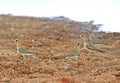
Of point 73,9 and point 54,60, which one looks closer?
point 54,60

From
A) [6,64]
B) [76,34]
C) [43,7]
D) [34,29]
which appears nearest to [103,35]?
[76,34]

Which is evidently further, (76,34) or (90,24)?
(90,24)

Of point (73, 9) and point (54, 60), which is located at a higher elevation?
Answer: point (73, 9)

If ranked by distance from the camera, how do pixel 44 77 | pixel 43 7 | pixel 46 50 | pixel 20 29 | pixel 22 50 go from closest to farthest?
pixel 44 77 → pixel 22 50 → pixel 46 50 → pixel 20 29 → pixel 43 7

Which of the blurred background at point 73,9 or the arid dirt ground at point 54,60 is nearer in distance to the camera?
the arid dirt ground at point 54,60

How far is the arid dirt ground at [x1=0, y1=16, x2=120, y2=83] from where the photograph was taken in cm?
2222

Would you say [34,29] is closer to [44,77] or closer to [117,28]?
[117,28]

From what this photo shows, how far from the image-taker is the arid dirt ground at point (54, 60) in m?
22.2

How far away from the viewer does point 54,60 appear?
27188 mm

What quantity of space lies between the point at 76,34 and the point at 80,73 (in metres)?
16.2

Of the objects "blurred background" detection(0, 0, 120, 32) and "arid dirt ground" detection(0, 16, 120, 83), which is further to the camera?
"blurred background" detection(0, 0, 120, 32)

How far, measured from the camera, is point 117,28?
47812 millimetres

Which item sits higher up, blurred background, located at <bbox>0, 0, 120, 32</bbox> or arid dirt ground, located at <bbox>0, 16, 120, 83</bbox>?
blurred background, located at <bbox>0, 0, 120, 32</bbox>

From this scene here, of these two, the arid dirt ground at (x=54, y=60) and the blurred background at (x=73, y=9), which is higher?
the blurred background at (x=73, y=9)
